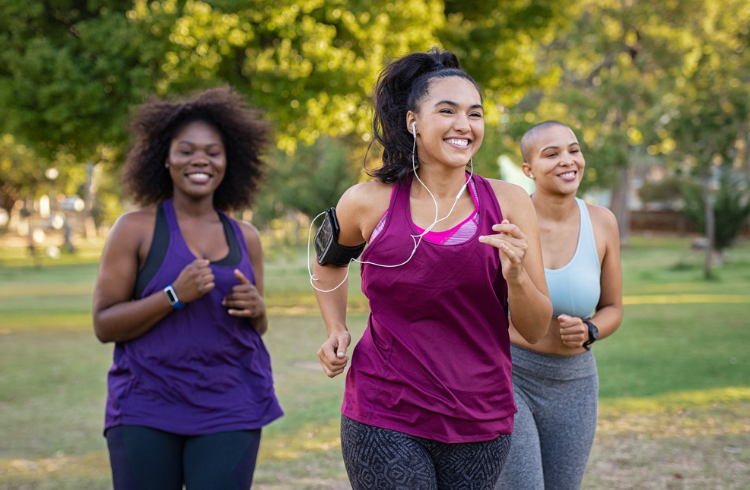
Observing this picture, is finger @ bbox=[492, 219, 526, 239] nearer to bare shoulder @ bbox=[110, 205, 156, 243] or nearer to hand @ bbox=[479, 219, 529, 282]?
hand @ bbox=[479, 219, 529, 282]

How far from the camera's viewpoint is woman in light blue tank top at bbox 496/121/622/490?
10.6 feet

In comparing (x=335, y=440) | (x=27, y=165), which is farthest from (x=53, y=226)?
(x=335, y=440)

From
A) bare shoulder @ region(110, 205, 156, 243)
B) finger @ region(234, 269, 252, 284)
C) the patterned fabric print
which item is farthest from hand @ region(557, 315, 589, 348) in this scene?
bare shoulder @ region(110, 205, 156, 243)

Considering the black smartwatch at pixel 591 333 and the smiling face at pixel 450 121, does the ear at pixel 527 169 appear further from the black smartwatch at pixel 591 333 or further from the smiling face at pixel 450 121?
the smiling face at pixel 450 121

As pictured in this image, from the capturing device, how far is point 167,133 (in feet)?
12.4

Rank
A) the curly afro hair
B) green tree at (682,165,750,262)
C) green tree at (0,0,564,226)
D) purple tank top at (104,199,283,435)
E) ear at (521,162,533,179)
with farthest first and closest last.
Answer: green tree at (682,165,750,262)
green tree at (0,0,564,226)
the curly afro hair
ear at (521,162,533,179)
purple tank top at (104,199,283,435)

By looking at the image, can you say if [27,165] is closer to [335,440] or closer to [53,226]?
[53,226]

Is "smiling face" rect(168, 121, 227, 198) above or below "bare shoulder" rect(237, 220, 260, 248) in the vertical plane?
above

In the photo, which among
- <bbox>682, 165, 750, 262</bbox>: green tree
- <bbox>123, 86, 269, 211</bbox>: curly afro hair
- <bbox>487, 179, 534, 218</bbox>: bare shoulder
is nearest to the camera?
<bbox>487, 179, 534, 218</bbox>: bare shoulder

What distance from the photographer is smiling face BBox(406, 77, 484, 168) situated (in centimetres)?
246

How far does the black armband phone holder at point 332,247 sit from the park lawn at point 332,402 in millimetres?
3395

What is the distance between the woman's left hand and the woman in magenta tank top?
31.5 inches

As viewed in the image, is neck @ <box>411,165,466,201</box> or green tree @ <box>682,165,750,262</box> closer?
neck @ <box>411,165,466,201</box>

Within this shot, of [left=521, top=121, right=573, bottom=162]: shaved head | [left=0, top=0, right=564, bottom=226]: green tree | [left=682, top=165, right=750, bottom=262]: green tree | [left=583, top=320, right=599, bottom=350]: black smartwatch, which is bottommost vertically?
[left=682, top=165, right=750, bottom=262]: green tree
